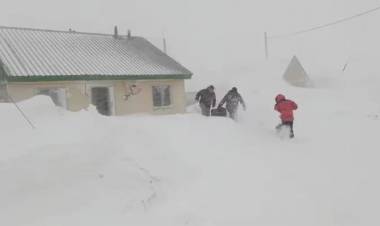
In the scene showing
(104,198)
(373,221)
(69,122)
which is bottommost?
(373,221)

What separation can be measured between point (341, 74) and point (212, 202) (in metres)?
33.7

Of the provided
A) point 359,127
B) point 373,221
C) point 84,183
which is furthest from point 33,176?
point 359,127

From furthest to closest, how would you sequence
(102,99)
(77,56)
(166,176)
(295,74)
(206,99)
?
(295,74) → (77,56) → (102,99) → (206,99) → (166,176)

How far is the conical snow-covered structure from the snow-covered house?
15.2 metres

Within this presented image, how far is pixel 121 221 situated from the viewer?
724cm

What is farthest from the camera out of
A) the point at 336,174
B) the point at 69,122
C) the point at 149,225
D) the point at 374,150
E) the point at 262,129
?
the point at 262,129

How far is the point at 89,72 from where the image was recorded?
17.7 meters

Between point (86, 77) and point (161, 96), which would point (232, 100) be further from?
point (86, 77)

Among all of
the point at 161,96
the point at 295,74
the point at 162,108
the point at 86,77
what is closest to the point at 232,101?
the point at 162,108

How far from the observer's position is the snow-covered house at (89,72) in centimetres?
1653

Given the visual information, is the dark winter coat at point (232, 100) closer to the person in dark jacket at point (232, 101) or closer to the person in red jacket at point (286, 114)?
the person in dark jacket at point (232, 101)

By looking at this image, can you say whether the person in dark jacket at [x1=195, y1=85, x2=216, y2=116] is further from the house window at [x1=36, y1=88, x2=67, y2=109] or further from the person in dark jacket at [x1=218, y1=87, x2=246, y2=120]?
the house window at [x1=36, y1=88, x2=67, y2=109]

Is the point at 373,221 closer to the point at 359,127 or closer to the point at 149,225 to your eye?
the point at 149,225

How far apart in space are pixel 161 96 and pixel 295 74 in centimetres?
1754
